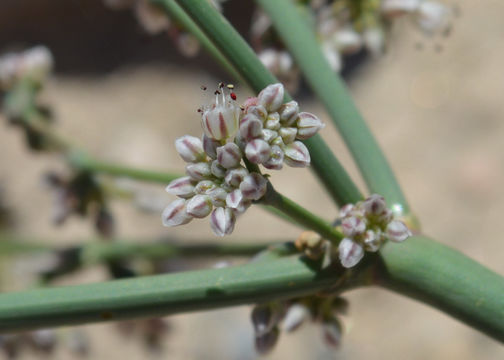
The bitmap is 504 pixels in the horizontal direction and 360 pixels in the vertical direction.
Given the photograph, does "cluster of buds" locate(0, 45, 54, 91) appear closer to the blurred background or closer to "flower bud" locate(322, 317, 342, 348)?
"flower bud" locate(322, 317, 342, 348)

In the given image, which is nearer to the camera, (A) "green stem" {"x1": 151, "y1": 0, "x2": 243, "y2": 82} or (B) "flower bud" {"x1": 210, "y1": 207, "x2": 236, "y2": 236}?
(B) "flower bud" {"x1": 210, "y1": 207, "x2": 236, "y2": 236}

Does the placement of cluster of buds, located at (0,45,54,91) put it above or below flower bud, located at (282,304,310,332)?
above

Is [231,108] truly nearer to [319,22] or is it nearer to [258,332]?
[258,332]

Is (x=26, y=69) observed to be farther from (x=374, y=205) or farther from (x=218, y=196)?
(x=374, y=205)

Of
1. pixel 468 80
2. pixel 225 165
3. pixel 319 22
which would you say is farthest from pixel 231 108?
pixel 468 80

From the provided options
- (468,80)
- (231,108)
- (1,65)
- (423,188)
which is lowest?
(423,188)

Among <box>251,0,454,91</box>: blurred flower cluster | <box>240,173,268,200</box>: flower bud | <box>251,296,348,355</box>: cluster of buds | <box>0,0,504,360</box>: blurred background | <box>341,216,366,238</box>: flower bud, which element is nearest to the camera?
<box>240,173,268,200</box>: flower bud

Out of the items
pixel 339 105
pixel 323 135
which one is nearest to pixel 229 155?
pixel 339 105

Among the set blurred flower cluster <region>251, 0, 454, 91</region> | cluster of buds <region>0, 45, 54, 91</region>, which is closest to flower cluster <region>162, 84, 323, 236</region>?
blurred flower cluster <region>251, 0, 454, 91</region>
